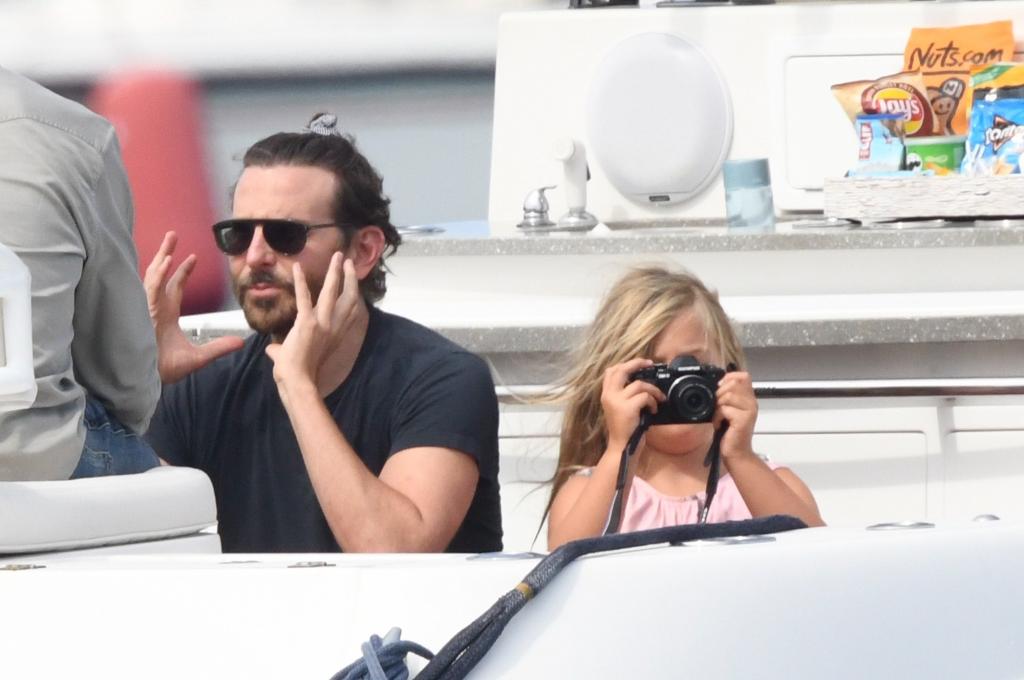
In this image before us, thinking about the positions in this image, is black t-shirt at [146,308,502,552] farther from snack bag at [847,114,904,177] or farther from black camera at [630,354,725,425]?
snack bag at [847,114,904,177]

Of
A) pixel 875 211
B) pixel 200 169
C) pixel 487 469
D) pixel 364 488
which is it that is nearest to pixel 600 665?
pixel 364 488

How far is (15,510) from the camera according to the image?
1602 millimetres

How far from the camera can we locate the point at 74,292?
1.91 metres

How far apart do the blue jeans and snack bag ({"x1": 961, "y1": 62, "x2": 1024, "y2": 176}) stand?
4.82 feet

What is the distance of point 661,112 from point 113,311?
5.68 feet

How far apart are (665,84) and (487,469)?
125 cm

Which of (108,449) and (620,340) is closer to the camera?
(108,449)

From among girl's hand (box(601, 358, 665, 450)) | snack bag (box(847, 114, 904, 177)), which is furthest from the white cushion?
snack bag (box(847, 114, 904, 177))

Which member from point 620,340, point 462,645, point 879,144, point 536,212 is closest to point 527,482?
point 620,340

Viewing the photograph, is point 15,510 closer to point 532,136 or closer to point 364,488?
point 364,488

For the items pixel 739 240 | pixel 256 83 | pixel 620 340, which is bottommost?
pixel 620 340

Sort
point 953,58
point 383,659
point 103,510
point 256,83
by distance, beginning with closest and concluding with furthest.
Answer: point 383,659 < point 103,510 < point 953,58 < point 256,83

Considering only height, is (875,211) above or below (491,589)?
above

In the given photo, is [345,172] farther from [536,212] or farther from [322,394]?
[536,212]
